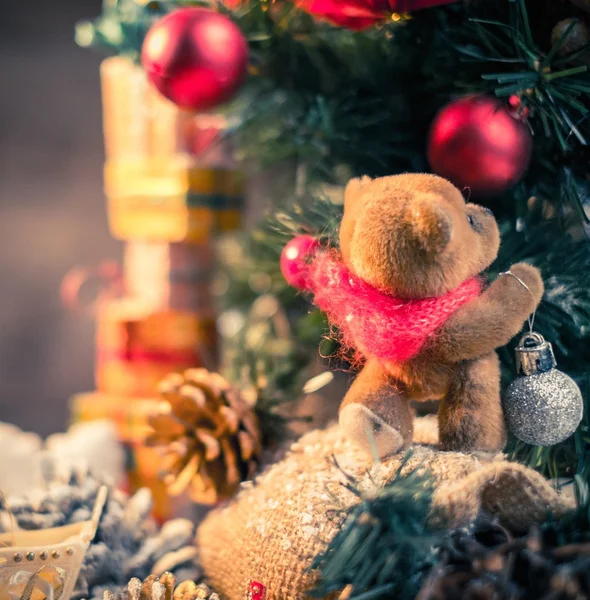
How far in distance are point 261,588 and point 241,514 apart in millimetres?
71

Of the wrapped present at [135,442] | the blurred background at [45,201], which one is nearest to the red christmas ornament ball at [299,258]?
the wrapped present at [135,442]

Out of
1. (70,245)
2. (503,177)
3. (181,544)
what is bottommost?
(181,544)

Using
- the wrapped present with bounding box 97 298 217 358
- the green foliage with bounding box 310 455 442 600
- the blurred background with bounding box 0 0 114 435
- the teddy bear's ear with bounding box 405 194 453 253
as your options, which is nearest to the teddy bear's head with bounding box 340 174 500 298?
the teddy bear's ear with bounding box 405 194 453 253

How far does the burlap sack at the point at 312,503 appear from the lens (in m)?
0.34

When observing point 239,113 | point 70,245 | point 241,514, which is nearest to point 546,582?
point 241,514

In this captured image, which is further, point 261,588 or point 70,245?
point 70,245

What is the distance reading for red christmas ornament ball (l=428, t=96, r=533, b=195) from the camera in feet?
1.50

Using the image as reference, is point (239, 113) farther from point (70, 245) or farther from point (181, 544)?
point (70, 245)

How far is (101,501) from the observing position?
0.47 meters

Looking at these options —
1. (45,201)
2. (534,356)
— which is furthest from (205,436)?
(45,201)

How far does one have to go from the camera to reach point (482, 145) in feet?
1.50

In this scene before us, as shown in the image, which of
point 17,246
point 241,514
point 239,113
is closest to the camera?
point 241,514

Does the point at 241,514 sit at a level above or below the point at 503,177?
below

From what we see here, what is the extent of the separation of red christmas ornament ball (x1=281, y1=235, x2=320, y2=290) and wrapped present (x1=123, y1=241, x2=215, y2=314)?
0.31 metres
